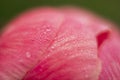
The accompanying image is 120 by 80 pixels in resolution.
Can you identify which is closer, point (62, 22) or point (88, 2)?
point (62, 22)

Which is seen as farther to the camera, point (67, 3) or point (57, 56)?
point (67, 3)

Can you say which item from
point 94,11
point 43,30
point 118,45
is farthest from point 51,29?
point 94,11

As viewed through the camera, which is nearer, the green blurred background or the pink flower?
the pink flower

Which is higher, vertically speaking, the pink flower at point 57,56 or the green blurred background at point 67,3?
the green blurred background at point 67,3

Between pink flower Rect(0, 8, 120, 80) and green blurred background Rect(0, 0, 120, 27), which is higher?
green blurred background Rect(0, 0, 120, 27)

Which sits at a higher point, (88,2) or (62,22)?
(88,2)

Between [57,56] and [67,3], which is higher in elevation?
[67,3]

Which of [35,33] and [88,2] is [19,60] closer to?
[35,33]

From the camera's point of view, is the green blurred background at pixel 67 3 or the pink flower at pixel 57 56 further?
the green blurred background at pixel 67 3
